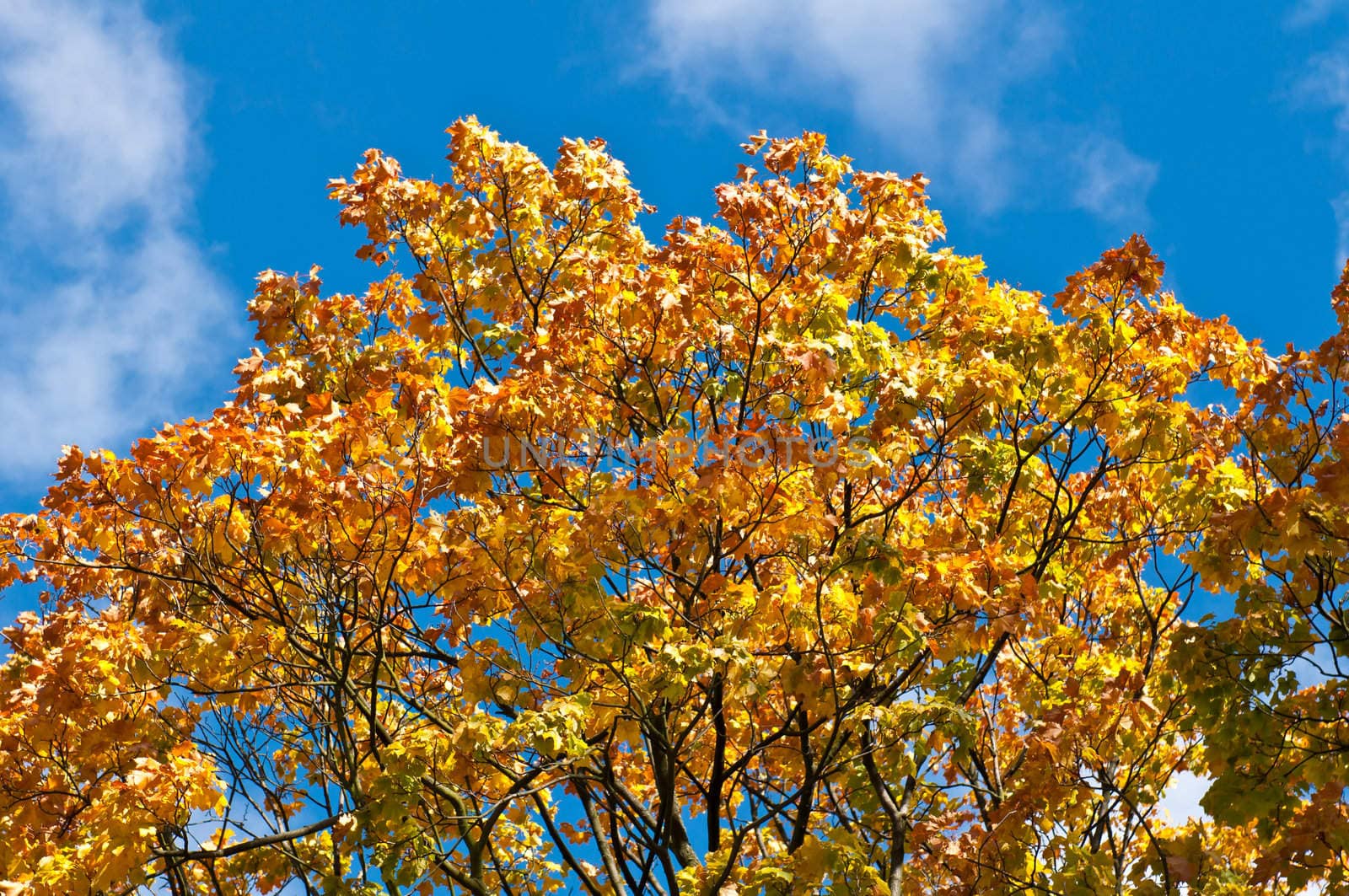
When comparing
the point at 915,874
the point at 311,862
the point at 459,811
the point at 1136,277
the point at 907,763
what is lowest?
the point at 915,874

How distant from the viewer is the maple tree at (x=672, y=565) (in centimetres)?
768

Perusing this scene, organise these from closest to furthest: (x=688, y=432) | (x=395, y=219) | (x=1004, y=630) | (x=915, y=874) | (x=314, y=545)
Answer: (x=1004, y=630) < (x=314, y=545) < (x=688, y=432) < (x=915, y=874) < (x=395, y=219)

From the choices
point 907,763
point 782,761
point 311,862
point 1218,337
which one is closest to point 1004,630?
point 907,763

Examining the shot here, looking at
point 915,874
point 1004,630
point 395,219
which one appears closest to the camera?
point 1004,630

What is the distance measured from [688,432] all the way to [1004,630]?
275 cm

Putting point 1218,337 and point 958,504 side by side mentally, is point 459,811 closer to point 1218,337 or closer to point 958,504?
point 958,504

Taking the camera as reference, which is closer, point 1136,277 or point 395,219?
point 1136,277

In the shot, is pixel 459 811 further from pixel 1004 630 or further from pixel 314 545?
pixel 1004 630

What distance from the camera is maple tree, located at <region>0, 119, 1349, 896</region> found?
7.68 m

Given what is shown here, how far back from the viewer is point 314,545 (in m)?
8.09

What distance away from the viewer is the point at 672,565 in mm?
8734

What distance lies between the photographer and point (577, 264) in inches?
390

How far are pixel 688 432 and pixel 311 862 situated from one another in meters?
4.54

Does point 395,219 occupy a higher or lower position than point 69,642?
higher
